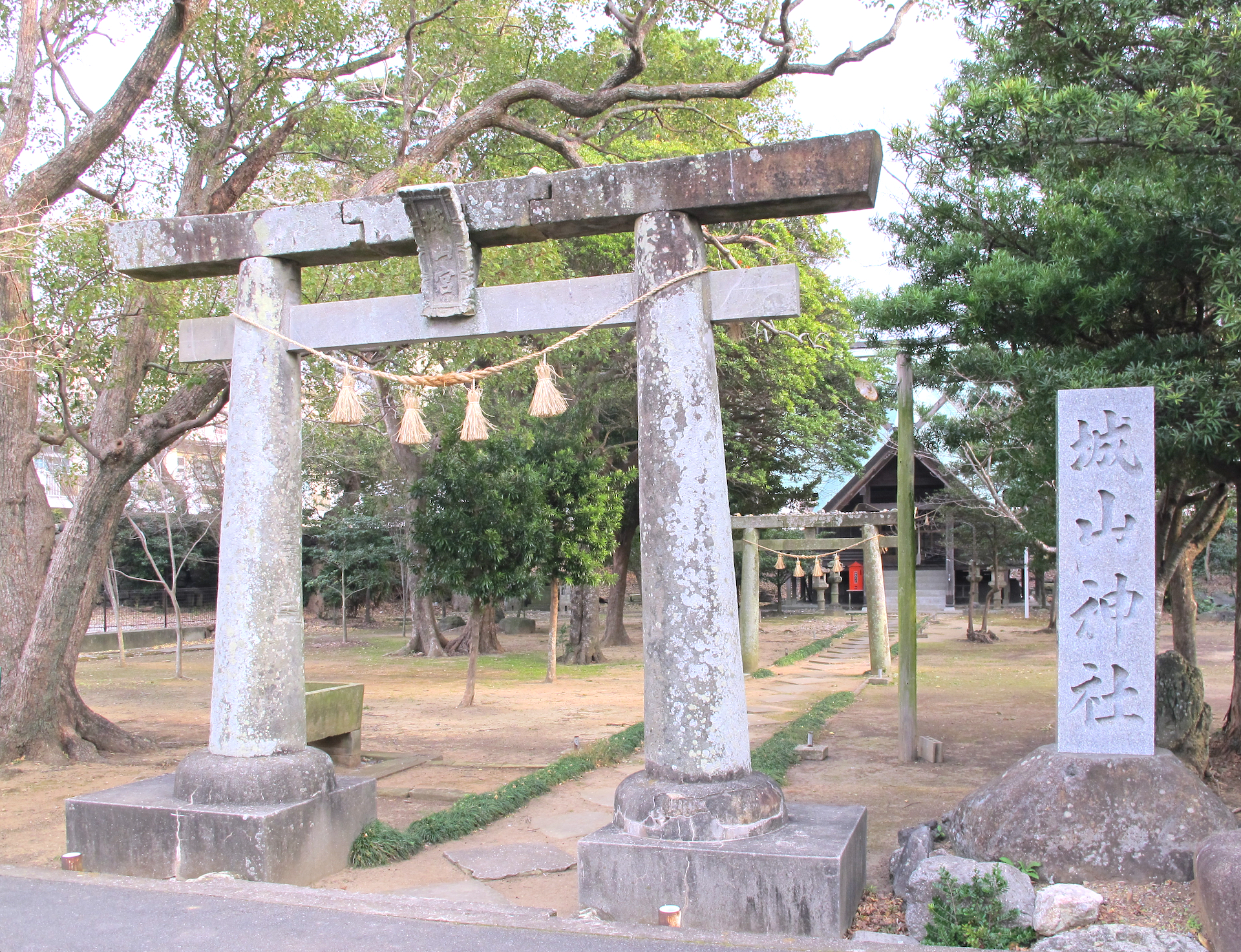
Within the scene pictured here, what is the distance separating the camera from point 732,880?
4613mm

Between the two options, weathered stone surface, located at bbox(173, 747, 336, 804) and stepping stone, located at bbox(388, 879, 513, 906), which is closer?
weathered stone surface, located at bbox(173, 747, 336, 804)

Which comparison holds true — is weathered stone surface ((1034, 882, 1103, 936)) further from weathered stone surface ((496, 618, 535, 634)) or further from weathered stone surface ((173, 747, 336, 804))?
weathered stone surface ((496, 618, 535, 634))

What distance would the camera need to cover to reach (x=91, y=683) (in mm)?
18469

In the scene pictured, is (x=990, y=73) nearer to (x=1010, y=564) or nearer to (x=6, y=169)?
(x=6, y=169)

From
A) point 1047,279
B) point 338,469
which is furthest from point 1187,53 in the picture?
point 338,469

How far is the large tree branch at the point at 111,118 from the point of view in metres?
9.48

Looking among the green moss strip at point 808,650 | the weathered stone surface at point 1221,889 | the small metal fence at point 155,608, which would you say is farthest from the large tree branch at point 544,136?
the small metal fence at point 155,608

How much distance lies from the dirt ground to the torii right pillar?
973mm

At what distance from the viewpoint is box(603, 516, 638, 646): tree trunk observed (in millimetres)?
24469

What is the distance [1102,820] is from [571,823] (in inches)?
158

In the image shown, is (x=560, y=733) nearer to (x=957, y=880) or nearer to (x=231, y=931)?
(x=231, y=931)

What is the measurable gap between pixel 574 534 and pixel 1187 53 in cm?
1110

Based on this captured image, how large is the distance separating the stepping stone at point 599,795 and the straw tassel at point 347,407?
4.10 meters

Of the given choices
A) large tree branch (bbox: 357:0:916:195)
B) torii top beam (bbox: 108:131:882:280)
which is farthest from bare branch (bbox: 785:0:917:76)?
torii top beam (bbox: 108:131:882:280)
